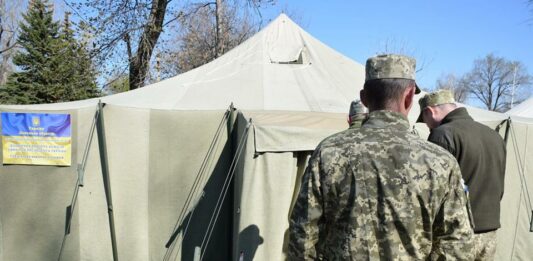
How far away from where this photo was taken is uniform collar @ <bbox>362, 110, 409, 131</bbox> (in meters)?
1.77

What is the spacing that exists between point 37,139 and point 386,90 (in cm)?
434

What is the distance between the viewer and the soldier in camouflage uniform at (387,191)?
1.71 m

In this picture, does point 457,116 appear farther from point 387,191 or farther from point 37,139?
point 37,139

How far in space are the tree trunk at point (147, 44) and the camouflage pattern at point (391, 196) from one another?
10.6 meters

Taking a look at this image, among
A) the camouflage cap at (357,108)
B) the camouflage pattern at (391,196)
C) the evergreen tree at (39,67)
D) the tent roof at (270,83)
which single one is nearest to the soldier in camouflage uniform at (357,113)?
the camouflage cap at (357,108)

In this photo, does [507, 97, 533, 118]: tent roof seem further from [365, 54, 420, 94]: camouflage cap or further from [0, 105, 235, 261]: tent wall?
[365, 54, 420, 94]: camouflage cap

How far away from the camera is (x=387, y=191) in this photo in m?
1.71

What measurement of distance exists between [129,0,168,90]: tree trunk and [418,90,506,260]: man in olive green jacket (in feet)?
32.5

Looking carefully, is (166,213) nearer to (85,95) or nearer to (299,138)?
(299,138)

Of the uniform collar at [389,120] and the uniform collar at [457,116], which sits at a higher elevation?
the uniform collar at [457,116]

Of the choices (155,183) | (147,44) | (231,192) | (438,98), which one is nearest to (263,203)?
(231,192)

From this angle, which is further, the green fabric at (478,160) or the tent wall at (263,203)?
the tent wall at (263,203)

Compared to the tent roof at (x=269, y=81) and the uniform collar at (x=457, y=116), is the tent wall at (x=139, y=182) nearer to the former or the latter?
the tent roof at (x=269, y=81)

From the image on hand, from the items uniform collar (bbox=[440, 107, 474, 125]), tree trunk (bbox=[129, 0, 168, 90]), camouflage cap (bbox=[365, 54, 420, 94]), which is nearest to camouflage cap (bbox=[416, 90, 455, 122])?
uniform collar (bbox=[440, 107, 474, 125])
